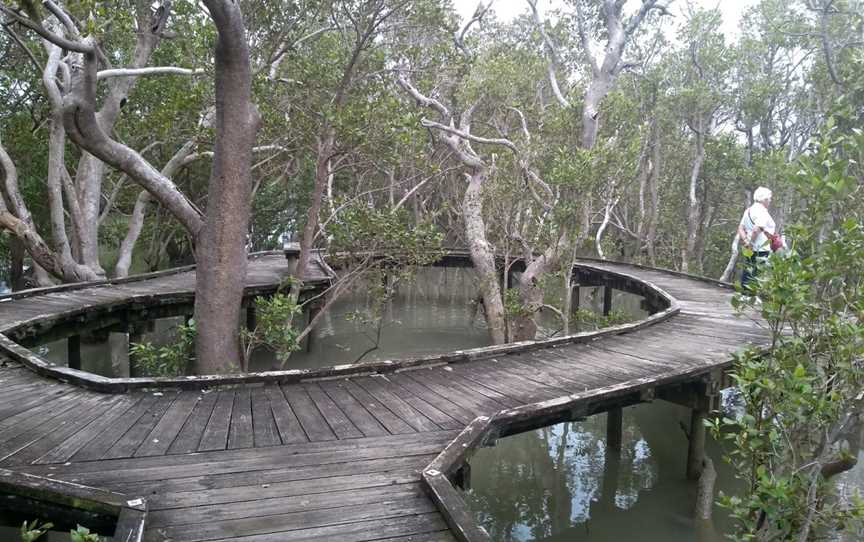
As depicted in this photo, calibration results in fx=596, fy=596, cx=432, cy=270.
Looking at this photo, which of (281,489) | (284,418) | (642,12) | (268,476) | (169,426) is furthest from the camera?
(642,12)

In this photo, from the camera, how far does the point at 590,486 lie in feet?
27.1

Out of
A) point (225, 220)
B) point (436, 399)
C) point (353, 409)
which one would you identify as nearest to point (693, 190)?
point (225, 220)

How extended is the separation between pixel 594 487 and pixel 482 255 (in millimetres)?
6512

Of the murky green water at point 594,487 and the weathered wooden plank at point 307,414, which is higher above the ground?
the weathered wooden plank at point 307,414

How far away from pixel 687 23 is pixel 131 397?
60.7 ft

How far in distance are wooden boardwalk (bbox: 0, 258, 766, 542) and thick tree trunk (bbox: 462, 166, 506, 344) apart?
6367 mm

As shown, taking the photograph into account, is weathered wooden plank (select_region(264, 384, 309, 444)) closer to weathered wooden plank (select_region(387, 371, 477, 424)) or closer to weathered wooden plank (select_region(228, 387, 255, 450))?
weathered wooden plank (select_region(228, 387, 255, 450))

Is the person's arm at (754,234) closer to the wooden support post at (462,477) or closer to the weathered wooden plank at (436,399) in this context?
the weathered wooden plank at (436,399)

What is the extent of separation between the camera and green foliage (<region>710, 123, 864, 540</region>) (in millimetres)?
3355

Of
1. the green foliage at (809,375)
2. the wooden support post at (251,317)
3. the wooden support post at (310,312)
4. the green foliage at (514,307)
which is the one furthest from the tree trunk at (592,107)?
the green foliage at (809,375)

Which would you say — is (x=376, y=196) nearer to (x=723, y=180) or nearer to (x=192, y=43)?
(x=723, y=180)

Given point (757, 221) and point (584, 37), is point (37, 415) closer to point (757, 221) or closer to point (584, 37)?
point (757, 221)

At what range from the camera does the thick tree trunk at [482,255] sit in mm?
13367

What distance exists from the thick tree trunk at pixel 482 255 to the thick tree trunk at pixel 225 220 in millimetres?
6942
